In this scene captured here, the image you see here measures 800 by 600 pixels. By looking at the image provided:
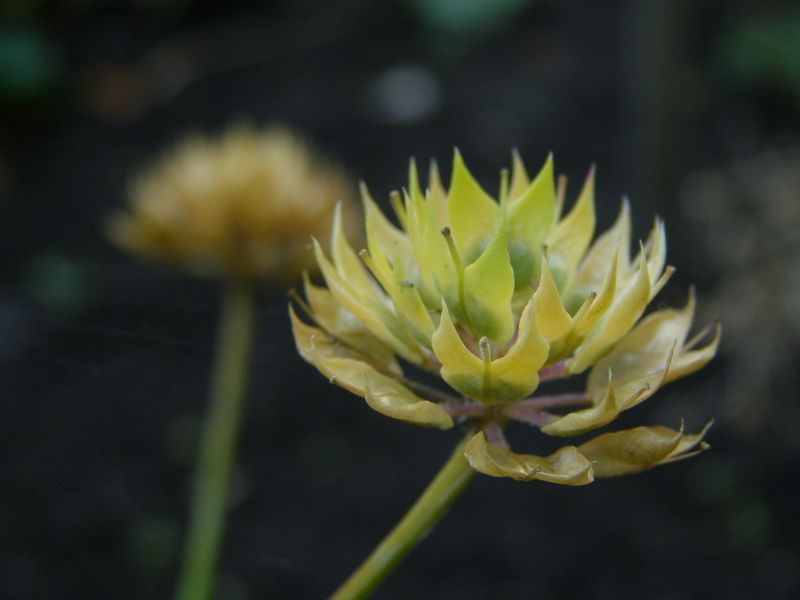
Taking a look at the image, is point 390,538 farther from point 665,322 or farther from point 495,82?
point 495,82

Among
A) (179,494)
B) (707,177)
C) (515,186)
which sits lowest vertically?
(179,494)

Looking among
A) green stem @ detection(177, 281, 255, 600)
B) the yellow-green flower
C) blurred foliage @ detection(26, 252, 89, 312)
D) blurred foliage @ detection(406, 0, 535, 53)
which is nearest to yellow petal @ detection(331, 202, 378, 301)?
the yellow-green flower

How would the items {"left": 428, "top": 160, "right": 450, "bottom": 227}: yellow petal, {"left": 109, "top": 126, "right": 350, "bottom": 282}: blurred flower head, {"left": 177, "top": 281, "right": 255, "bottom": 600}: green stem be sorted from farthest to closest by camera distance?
{"left": 109, "top": 126, "right": 350, "bottom": 282}: blurred flower head
{"left": 177, "top": 281, "right": 255, "bottom": 600}: green stem
{"left": 428, "top": 160, "right": 450, "bottom": 227}: yellow petal

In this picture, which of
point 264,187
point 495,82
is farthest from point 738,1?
point 264,187

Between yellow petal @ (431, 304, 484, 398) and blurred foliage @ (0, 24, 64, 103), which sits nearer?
yellow petal @ (431, 304, 484, 398)

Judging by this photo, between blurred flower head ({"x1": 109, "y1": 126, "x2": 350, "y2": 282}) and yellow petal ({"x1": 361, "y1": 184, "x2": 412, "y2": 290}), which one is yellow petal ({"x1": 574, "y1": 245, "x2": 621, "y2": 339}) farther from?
blurred flower head ({"x1": 109, "y1": 126, "x2": 350, "y2": 282})

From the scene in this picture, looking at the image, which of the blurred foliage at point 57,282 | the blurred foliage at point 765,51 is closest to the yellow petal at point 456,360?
the blurred foliage at point 57,282
